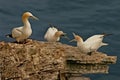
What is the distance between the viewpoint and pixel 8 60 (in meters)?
26.3

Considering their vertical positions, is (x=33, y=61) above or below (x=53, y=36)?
below

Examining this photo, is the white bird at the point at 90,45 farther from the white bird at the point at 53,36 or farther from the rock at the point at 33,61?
the white bird at the point at 53,36

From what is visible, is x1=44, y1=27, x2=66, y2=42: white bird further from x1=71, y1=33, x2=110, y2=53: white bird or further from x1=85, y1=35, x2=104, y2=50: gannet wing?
x1=85, y1=35, x2=104, y2=50: gannet wing

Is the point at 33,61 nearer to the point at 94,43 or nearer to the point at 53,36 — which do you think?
the point at 94,43

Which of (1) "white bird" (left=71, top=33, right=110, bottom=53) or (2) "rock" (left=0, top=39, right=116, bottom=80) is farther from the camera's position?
(1) "white bird" (left=71, top=33, right=110, bottom=53)

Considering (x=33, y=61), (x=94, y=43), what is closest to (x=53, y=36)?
(x=94, y=43)

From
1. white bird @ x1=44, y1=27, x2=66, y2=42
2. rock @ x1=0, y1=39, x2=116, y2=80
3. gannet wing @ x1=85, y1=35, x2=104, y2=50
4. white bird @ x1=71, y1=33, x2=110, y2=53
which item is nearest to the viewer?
rock @ x1=0, y1=39, x2=116, y2=80

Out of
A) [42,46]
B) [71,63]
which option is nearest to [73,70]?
[71,63]

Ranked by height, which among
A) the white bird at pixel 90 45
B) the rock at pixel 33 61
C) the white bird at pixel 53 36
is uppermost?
the white bird at pixel 53 36

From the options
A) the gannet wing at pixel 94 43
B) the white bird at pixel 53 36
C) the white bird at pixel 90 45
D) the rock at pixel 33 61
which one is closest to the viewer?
the rock at pixel 33 61

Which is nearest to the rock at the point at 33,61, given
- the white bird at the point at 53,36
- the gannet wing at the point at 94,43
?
the gannet wing at the point at 94,43

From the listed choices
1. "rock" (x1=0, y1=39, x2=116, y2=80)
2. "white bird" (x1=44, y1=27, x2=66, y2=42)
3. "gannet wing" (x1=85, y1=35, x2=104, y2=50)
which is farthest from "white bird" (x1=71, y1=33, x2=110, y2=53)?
"white bird" (x1=44, y1=27, x2=66, y2=42)

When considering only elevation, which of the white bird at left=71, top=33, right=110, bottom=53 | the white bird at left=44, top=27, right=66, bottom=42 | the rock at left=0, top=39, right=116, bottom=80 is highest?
the white bird at left=44, top=27, right=66, bottom=42

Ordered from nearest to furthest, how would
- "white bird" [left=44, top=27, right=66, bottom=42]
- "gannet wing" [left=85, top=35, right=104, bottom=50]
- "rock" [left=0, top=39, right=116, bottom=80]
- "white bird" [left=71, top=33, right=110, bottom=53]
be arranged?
"rock" [left=0, top=39, right=116, bottom=80] → "white bird" [left=71, top=33, right=110, bottom=53] → "gannet wing" [left=85, top=35, right=104, bottom=50] → "white bird" [left=44, top=27, right=66, bottom=42]
